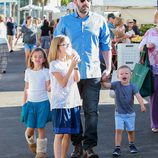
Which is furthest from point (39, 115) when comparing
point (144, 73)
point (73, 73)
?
point (144, 73)

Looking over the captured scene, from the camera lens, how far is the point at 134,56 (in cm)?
1582

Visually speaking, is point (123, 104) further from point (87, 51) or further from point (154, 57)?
point (154, 57)

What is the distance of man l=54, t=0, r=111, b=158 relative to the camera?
6.30 meters

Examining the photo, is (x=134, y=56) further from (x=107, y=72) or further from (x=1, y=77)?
(x=107, y=72)

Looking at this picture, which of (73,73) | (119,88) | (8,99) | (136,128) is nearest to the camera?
(73,73)

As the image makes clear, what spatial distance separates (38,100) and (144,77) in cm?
194

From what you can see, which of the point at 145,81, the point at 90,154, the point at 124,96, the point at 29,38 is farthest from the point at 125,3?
the point at 90,154

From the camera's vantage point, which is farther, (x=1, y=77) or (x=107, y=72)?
(x=1, y=77)

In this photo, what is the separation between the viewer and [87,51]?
6324 millimetres

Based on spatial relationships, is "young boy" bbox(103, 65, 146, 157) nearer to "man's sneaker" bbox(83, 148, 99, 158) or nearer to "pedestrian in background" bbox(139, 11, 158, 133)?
"man's sneaker" bbox(83, 148, 99, 158)

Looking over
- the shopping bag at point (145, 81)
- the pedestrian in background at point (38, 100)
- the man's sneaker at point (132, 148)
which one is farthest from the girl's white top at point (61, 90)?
the shopping bag at point (145, 81)

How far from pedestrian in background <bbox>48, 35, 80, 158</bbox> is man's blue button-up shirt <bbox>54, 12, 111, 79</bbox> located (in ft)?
1.01

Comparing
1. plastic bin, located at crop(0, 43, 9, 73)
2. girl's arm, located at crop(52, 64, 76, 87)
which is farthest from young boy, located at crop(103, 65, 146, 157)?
plastic bin, located at crop(0, 43, 9, 73)

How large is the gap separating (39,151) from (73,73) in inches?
46.1
